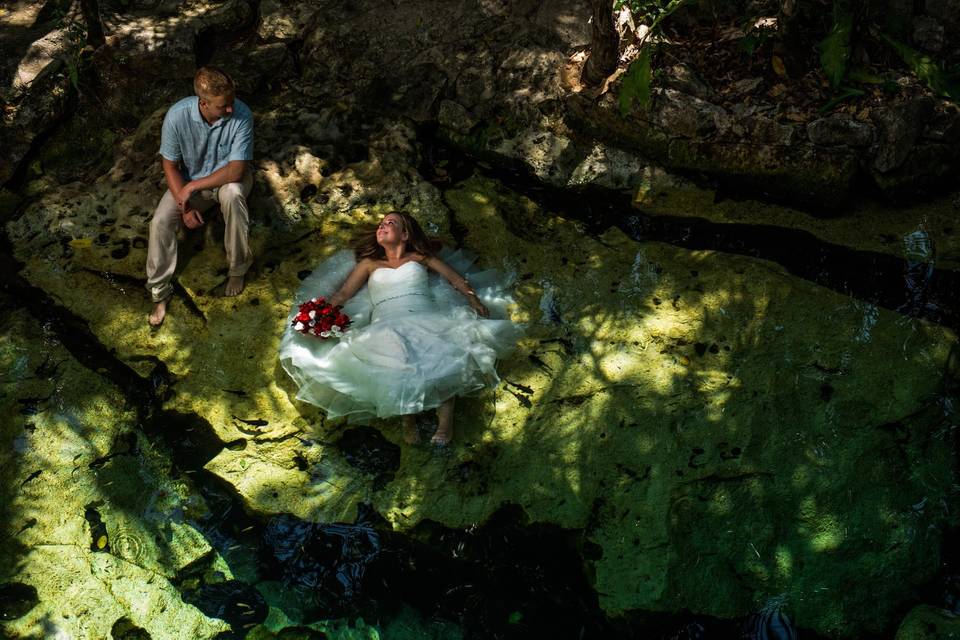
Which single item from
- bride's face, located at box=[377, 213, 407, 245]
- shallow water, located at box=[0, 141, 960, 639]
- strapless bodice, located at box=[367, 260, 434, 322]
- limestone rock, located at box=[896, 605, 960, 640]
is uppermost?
bride's face, located at box=[377, 213, 407, 245]

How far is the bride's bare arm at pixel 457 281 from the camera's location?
6.71 m

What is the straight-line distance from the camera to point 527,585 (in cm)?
554

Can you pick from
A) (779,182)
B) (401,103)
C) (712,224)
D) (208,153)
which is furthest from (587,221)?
(208,153)

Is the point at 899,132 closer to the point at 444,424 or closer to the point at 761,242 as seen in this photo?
the point at 761,242

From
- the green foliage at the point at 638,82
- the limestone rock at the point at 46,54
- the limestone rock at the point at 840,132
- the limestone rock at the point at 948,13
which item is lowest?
the limestone rock at the point at 46,54

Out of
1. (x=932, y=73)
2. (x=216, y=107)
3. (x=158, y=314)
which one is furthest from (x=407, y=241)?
(x=932, y=73)

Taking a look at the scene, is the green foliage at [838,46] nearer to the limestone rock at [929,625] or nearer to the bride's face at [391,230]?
the bride's face at [391,230]

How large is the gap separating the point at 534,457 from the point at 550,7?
5.09 m

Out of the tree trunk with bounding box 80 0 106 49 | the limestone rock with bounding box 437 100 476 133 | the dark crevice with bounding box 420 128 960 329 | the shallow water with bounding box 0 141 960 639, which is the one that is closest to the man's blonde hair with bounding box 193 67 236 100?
the dark crevice with bounding box 420 128 960 329

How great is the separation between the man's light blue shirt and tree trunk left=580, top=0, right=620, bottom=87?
3.14 m

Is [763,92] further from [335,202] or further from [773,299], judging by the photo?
[335,202]

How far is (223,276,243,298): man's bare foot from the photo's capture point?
7000mm

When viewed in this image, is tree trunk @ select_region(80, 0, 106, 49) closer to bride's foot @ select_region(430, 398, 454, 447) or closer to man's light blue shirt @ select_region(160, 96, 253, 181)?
man's light blue shirt @ select_region(160, 96, 253, 181)

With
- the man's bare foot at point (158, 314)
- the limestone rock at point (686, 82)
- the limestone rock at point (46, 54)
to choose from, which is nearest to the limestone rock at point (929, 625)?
the limestone rock at point (686, 82)
